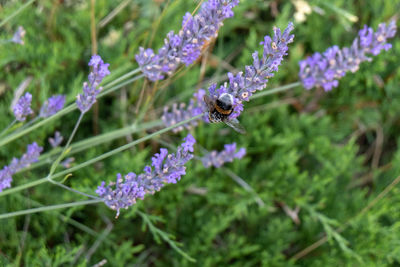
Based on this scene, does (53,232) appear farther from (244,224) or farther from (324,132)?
(324,132)

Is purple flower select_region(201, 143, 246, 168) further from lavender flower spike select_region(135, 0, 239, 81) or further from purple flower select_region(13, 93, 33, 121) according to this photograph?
purple flower select_region(13, 93, 33, 121)

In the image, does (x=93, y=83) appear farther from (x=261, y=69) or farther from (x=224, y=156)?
(x=224, y=156)

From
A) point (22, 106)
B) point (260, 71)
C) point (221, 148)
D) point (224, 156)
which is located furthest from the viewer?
point (221, 148)

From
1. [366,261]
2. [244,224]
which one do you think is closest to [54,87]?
[244,224]

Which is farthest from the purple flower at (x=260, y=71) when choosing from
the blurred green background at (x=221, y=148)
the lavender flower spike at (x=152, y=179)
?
the blurred green background at (x=221, y=148)

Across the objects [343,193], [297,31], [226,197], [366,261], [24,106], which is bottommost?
[366,261]

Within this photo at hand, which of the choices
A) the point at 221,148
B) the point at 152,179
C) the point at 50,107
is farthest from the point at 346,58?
the point at 50,107

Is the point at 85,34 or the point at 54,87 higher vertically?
the point at 85,34
